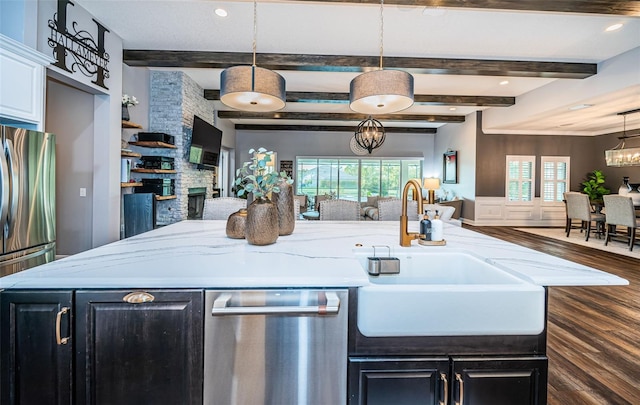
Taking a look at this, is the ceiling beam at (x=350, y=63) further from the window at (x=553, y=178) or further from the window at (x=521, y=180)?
the window at (x=553, y=178)

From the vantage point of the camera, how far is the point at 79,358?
108 centimetres

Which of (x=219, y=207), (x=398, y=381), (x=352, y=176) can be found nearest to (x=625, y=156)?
(x=352, y=176)

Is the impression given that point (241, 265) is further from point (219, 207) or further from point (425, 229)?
point (219, 207)

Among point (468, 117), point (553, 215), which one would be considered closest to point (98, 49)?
point (468, 117)

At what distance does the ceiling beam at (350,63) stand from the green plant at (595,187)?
15.6ft

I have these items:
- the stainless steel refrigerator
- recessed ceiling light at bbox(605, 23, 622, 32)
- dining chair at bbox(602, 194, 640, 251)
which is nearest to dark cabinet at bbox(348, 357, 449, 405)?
the stainless steel refrigerator

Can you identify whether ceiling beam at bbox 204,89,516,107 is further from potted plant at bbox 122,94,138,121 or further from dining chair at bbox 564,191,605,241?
potted plant at bbox 122,94,138,121

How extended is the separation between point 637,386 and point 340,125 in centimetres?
913

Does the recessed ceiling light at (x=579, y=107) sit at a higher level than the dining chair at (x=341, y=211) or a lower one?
higher

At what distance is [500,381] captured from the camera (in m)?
1.11

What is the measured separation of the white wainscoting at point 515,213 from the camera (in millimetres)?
8578

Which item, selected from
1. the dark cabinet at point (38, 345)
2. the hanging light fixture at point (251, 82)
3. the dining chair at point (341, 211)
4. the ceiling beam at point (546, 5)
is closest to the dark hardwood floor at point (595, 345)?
the dining chair at point (341, 211)

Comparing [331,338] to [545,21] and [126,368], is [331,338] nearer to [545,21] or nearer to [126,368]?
[126,368]

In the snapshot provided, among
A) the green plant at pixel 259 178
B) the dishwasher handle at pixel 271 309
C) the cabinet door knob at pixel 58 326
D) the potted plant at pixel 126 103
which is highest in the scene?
the potted plant at pixel 126 103
